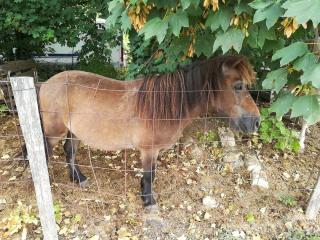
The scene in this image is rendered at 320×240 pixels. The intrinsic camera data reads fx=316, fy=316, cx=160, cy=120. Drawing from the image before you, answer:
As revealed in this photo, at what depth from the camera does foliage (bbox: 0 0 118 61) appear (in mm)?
5488

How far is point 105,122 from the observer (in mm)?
2965

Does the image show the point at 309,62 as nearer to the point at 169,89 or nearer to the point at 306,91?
the point at 306,91

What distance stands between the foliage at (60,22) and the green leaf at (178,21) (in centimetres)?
347

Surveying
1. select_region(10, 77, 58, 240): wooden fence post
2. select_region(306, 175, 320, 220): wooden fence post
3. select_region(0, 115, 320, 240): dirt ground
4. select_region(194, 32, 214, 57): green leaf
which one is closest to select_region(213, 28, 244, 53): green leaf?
select_region(194, 32, 214, 57): green leaf

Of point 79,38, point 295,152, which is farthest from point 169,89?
point 79,38

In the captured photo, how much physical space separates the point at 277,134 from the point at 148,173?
1.85 m

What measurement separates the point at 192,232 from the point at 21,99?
1824 millimetres

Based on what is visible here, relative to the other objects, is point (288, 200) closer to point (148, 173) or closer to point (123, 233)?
point (148, 173)

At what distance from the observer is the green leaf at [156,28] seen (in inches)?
75.0

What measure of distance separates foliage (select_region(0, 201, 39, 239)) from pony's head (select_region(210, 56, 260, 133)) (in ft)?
6.37

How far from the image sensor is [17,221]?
279cm

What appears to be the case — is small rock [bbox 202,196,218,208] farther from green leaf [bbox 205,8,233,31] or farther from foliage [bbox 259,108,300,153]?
green leaf [bbox 205,8,233,31]

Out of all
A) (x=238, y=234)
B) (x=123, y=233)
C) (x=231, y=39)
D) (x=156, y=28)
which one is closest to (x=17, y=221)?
(x=123, y=233)

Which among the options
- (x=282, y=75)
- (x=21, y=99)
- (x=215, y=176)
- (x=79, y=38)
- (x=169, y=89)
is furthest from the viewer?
(x=79, y=38)
